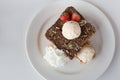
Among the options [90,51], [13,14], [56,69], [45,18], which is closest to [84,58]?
[90,51]

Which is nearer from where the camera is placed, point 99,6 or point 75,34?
point 75,34

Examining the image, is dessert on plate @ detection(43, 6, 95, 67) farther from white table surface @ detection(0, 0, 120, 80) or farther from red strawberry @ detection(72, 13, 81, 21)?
white table surface @ detection(0, 0, 120, 80)

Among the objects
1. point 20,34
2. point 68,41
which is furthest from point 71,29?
point 20,34

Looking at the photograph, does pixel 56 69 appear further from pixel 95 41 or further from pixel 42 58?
pixel 95 41

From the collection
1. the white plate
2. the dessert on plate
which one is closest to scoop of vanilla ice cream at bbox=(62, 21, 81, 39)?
the dessert on plate

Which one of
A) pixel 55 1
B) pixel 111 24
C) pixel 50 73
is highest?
pixel 55 1

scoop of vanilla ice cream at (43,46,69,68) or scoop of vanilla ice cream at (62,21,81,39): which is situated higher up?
scoop of vanilla ice cream at (62,21,81,39)
